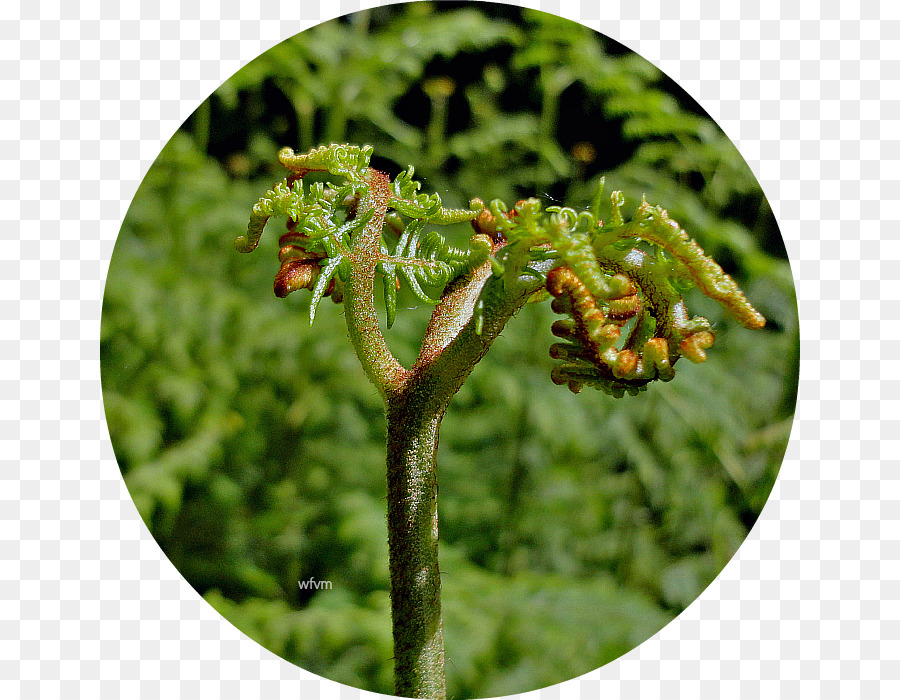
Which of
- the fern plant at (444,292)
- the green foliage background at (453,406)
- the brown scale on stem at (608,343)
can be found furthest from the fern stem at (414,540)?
the green foliage background at (453,406)

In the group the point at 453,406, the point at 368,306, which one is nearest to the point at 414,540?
the point at 368,306

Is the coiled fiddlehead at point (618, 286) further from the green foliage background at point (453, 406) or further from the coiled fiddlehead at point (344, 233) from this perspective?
the green foliage background at point (453, 406)

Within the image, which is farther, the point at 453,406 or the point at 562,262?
the point at 453,406

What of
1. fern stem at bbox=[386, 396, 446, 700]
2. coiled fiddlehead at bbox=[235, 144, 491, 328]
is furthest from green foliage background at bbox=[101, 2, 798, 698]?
fern stem at bbox=[386, 396, 446, 700]

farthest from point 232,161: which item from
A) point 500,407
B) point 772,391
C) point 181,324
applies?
point 772,391

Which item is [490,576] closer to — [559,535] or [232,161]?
[559,535]

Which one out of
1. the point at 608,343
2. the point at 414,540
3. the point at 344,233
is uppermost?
the point at 344,233

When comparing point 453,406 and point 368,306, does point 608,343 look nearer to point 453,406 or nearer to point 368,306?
point 368,306
